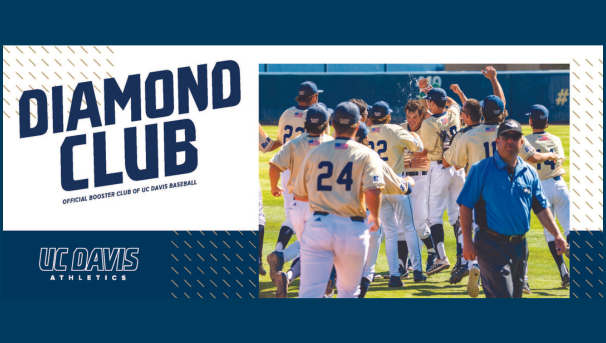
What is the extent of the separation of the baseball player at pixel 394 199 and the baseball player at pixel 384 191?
24cm

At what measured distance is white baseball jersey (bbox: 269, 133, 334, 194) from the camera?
604cm

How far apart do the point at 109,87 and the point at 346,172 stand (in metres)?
2.79

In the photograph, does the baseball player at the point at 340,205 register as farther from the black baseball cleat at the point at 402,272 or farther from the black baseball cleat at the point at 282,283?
the black baseball cleat at the point at 402,272

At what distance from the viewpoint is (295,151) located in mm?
6117

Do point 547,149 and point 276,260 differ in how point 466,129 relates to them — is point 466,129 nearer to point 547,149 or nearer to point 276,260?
point 547,149

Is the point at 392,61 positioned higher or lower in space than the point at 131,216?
higher

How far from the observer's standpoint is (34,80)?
6.58 metres

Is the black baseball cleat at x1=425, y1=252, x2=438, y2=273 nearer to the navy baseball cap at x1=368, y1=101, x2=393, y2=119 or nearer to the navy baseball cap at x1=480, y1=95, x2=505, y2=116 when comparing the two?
the navy baseball cap at x1=368, y1=101, x2=393, y2=119

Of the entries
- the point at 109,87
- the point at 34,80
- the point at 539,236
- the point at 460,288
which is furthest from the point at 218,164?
the point at 539,236

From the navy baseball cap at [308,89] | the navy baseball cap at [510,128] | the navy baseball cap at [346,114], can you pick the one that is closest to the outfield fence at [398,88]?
the navy baseball cap at [308,89]

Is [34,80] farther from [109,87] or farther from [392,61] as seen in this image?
[392,61]

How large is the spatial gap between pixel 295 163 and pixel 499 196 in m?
1.87

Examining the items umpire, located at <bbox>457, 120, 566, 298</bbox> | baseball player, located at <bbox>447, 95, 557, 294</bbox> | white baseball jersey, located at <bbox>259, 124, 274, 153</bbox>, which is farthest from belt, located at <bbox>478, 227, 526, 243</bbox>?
white baseball jersey, located at <bbox>259, 124, 274, 153</bbox>

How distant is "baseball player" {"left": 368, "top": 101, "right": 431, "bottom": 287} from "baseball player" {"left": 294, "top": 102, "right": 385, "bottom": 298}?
1975 mm
